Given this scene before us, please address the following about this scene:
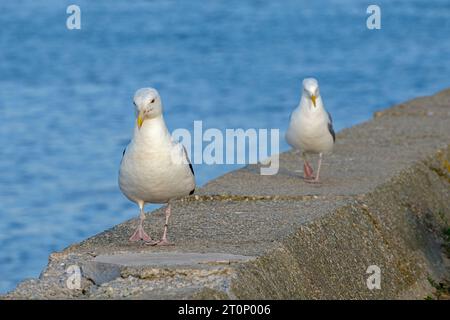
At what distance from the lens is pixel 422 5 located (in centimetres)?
3478

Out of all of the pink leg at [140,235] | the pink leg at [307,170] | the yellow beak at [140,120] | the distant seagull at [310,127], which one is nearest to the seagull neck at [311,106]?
the distant seagull at [310,127]

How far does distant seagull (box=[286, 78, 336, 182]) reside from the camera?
352 inches

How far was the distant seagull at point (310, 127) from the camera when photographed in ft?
29.4

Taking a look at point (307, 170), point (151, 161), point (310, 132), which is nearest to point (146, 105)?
point (151, 161)

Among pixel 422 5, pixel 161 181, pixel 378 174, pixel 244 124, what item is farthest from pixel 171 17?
pixel 161 181

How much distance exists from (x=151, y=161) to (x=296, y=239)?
87 centimetres

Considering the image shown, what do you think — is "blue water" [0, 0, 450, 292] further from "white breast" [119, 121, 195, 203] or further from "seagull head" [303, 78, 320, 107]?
"white breast" [119, 121, 195, 203]

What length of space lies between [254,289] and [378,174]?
2.90 metres

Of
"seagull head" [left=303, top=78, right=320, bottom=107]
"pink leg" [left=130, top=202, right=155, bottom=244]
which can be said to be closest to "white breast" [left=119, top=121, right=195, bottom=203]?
"pink leg" [left=130, top=202, right=155, bottom=244]

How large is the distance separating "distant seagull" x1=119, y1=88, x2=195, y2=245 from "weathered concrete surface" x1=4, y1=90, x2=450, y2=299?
0.99 ft

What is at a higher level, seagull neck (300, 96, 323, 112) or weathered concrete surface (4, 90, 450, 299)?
seagull neck (300, 96, 323, 112)

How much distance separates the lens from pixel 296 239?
21.2 ft

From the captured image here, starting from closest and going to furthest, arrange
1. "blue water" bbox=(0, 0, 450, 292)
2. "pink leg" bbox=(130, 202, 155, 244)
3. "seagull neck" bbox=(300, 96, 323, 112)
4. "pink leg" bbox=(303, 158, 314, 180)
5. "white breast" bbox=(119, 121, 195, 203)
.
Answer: "white breast" bbox=(119, 121, 195, 203) → "pink leg" bbox=(130, 202, 155, 244) → "pink leg" bbox=(303, 158, 314, 180) → "seagull neck" bbox=(300, 96, 323, 112) → "blue water" bbox=(0, 0, 450, 292)

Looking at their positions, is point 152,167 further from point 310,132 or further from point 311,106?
point 311,106
